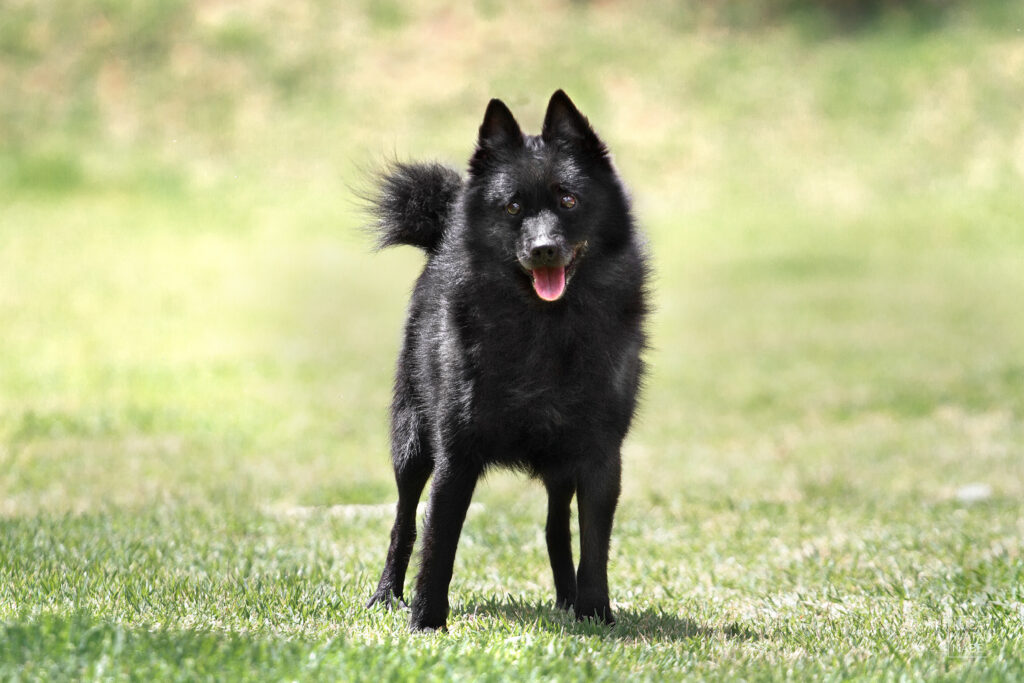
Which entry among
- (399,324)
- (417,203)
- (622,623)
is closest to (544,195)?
(417,203)

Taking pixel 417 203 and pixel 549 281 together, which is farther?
pixel 417 203

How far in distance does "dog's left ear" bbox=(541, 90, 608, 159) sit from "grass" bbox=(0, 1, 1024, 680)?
477 mm

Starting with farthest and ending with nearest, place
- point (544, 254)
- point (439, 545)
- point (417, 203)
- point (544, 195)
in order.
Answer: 1. point (417, 203)
2. point (439, 545)
3. point (544, 195)
4. point (544, 254)

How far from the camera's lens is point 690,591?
6086 millimetres

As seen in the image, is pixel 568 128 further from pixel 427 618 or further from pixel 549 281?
pixel 427 618

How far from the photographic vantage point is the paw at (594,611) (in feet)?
16.4

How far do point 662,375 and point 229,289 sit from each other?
8735 millimetres

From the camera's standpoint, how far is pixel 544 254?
4.58 m

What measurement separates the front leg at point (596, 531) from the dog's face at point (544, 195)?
689 mm

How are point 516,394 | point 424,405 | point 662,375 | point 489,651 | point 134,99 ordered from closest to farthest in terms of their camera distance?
point 489,651 → point 516,394 → point 424,405 → point 662,375 → point 134,99

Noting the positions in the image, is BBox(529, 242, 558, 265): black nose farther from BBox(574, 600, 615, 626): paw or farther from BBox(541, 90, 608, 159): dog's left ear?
BBox(574, 600, 615, 626): paw

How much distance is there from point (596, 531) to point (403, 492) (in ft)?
3.42

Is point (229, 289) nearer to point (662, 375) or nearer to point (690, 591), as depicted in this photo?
point (662, 375)

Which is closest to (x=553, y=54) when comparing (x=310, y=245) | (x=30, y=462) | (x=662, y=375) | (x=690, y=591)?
(x=310, y=245)
